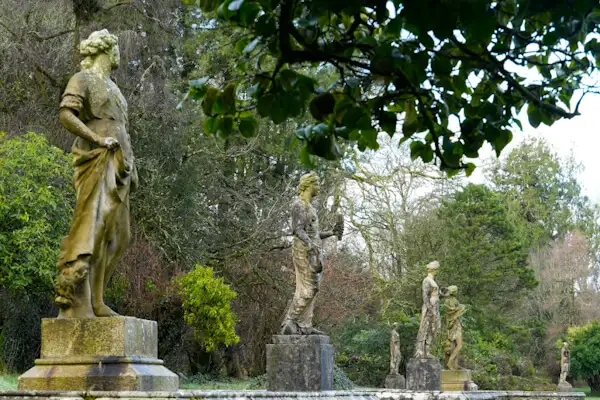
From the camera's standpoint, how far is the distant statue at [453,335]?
74.0 feet

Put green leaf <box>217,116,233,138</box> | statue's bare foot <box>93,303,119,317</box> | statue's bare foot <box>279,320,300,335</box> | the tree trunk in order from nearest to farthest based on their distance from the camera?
green leaf <box>217,116,233,138</box> < statue's bare foot <box>93,303,119,317</box> < statue's bare foot <box>279,320,300,335</box> < the tree trunk

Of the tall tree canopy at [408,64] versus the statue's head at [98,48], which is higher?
the statue's head at [98,48]

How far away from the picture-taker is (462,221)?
37406mm

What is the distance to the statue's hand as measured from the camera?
7.75 m

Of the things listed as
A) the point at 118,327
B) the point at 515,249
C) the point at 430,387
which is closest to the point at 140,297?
the point at 430,387

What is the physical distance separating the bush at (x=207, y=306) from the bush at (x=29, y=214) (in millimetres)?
3646

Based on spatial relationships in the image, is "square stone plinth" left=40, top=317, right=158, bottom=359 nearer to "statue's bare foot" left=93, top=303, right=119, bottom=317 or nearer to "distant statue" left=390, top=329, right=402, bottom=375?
"statue's bare foot" left=93, top=303, right=119, bottom=317

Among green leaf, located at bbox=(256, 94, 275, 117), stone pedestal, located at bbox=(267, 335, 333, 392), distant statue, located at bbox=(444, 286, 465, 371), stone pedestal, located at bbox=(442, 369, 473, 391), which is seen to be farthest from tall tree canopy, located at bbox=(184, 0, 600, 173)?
distant statue, located at bbox=(444, 286, 465, 371)

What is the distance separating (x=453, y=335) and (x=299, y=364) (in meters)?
11.6

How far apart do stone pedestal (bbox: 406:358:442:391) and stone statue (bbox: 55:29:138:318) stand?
38.7ft

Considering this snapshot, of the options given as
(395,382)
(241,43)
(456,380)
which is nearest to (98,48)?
(241,43)

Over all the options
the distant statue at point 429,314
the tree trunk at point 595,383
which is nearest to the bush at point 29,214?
the distant statue at point 429,314

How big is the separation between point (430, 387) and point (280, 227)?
8.12 meters

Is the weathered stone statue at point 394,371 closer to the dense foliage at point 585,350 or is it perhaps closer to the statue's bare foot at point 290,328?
the statue's bare foot at point 290,328
